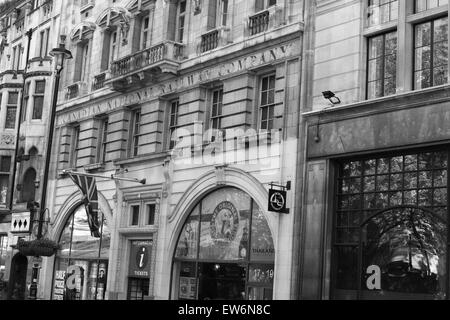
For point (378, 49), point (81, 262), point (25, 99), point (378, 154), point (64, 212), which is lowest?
point (81, 262)

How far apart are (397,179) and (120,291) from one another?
14319 millimetres

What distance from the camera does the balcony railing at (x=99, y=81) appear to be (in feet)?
104

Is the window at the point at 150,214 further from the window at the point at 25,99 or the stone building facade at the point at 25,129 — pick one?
the window at the point at 25,99

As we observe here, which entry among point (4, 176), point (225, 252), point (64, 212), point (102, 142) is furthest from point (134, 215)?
point (4, 176)

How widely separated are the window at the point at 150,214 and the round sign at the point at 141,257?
1.11m

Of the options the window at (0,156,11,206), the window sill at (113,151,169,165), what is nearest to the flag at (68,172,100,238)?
the window sill at (113,151,169,165)

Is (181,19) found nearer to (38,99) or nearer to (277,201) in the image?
(277,201)

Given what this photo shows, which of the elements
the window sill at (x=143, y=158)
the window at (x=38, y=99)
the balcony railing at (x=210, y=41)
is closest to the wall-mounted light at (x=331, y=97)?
the balcony railing at (x=210, y=41)

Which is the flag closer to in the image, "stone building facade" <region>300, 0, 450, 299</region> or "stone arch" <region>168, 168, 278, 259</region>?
"stone arch" <region>168, 168, 278, 259</region>

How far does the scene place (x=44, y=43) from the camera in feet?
127

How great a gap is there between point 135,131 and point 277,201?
1137 cm

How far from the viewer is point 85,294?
98.5 ft

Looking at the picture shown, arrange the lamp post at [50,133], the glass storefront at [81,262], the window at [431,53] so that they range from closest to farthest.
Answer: the window at [431,53]
the lamp post at [50,133]
the glass storefront at [81,262]

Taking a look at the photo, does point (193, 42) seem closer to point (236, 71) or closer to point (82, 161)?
point (236, 71)
